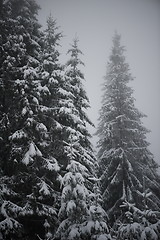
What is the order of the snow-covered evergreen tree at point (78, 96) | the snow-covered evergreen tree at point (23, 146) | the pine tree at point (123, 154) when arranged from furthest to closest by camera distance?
the pine tree at point (123, 154) → the snow-covered evergreen tree at point (78, 96) → the snow-covered evergreen tree at point (23, 146)

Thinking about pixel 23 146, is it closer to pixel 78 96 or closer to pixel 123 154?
pixel 78 96

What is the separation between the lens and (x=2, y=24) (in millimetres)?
12766

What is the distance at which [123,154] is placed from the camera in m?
16.5

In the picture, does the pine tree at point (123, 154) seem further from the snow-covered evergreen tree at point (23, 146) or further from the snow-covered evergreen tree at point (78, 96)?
the snow-covered evergreen tree at point (23, 146)

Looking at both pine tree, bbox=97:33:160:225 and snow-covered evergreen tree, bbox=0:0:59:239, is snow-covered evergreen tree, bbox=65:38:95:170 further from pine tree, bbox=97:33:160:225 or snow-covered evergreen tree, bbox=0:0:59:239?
pine tree, bbox=97:33:160:225

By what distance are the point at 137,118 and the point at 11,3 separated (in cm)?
1387

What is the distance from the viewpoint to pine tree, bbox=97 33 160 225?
16.0 metres

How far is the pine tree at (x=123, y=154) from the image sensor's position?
1596 centimetres

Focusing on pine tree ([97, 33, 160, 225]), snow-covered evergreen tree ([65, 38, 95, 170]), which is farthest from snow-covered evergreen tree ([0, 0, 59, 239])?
pine tree ([97, 33, 160, 225])

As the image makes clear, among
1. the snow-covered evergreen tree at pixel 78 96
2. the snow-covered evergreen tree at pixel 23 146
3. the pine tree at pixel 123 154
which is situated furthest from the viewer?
the pine tree at pixel 123 154

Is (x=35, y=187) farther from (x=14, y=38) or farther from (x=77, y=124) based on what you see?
(x=14, y=38)

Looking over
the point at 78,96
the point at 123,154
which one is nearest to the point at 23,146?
the point at 78,96

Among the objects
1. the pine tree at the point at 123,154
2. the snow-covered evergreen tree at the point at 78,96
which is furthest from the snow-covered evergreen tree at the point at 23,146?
the pine tree at the point at 123,154

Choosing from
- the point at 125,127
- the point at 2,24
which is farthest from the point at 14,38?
the point at 125,127
